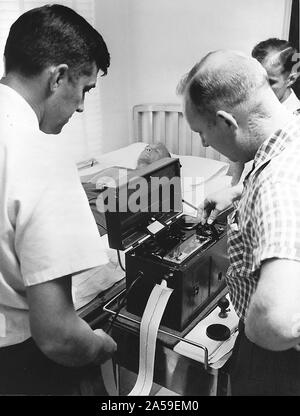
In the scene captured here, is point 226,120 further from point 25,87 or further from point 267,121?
point 25,87

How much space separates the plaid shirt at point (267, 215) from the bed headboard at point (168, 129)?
212 cm

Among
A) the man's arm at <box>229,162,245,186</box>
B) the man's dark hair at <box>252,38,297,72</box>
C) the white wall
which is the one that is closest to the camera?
the man's arm at <box>229,162,245,186</box>

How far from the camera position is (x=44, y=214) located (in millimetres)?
725

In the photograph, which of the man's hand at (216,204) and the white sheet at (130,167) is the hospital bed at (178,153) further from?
the man's hand at (216,204)

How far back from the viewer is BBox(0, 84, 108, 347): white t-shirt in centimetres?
72

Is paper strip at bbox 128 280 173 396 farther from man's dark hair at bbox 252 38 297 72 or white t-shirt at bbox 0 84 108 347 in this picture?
man's dark hair at bbox 252 38 297 72

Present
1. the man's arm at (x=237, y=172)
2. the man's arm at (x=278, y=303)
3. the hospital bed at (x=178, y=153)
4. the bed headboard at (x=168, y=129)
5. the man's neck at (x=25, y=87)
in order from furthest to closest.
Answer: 1. the bed headboard at (x=168, y=129)
2. the hospital bed at (x=178, y=153)
3. the man's arm at (x=237, y=172)
4. the man's neck at (x=25, y=87)
5. the man's arm at (x=278, y=303)

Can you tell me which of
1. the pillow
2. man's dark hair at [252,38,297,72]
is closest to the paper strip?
man's dark hair at [252,38,297,72]

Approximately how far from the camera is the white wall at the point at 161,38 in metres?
2.59

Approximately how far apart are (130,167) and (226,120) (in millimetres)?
1865

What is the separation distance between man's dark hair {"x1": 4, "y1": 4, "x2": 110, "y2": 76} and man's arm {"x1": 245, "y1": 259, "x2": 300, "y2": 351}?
586mm

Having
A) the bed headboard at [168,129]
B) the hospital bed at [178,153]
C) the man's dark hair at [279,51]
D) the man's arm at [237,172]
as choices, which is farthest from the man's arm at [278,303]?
the bed headboard at [168,129]
